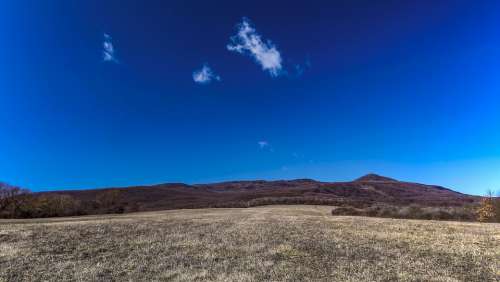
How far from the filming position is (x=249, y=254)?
1858 cm

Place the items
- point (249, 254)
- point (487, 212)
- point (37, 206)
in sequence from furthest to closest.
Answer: point (37, 206), point (487, 212), point (249, 254)

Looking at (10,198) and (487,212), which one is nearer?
(487,212)

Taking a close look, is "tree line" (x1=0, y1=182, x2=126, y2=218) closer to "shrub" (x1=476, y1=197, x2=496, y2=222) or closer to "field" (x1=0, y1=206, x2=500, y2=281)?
"field" (x1=0, y1=206, x2=500, y2=281)

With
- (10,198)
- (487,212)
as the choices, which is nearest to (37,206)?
(10,198)

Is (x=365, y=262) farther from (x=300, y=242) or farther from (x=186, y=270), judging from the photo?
(x=186, y=270)

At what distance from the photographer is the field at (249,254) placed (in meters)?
14.8

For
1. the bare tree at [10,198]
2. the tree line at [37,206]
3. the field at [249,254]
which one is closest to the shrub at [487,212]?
the field at [249,254]

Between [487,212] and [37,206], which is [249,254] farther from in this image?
[37,206]

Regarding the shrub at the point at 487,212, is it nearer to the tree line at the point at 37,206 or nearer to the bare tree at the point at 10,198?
the tree line at the point at 37,206

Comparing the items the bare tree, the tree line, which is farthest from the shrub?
the bare tree

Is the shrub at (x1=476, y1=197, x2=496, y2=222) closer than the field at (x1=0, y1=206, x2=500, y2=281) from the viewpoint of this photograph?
No

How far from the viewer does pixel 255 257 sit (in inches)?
701

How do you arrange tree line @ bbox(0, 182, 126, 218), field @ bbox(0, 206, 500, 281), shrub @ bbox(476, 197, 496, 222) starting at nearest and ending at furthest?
field @ bbox(0, 206, 500, 281) < shrub @ bbox(476, 197, 496, 222) < tree line @ bbox(0, 182, 126, 218)

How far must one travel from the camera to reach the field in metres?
14.8
